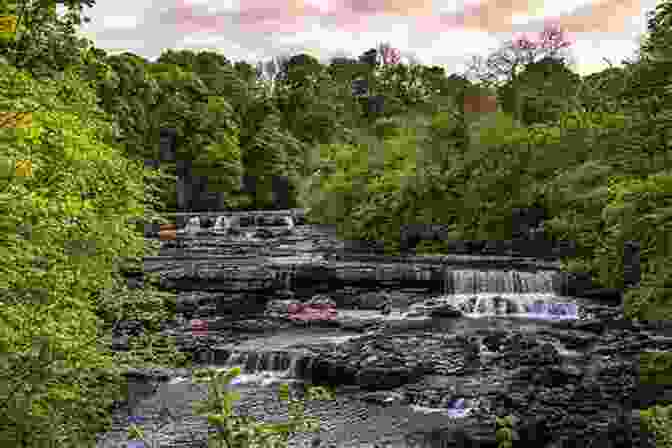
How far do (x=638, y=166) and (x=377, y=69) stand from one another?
224ft

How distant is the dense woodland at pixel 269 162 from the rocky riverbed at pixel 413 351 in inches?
66.5

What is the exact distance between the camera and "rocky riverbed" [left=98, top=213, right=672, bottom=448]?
36.4 ft

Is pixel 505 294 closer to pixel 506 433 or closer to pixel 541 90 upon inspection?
pixel 506 433

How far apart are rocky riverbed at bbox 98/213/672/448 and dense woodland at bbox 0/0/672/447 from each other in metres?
1.69

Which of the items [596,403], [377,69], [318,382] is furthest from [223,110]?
[596,403]

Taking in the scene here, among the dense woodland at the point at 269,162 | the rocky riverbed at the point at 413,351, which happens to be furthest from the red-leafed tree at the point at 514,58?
the rocky riverbed at the point at 413,351

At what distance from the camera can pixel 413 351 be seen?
48.0ft

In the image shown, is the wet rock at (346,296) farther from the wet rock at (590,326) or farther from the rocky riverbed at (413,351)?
the wet rock at (590,326)

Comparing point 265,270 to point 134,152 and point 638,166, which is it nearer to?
point 638,166

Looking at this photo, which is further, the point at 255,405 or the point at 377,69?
the point at 377,69

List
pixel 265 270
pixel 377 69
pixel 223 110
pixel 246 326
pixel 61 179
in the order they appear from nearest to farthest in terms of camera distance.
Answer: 1. pixel 61 179
2. pixel 246 326
3. pixel 265 270
4. pixel 223 110
5. pixel 377 69

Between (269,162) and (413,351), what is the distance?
3982cm

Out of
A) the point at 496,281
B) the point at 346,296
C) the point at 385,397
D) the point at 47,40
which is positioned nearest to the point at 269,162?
the point at 346,296

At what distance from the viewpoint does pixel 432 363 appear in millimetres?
13859
